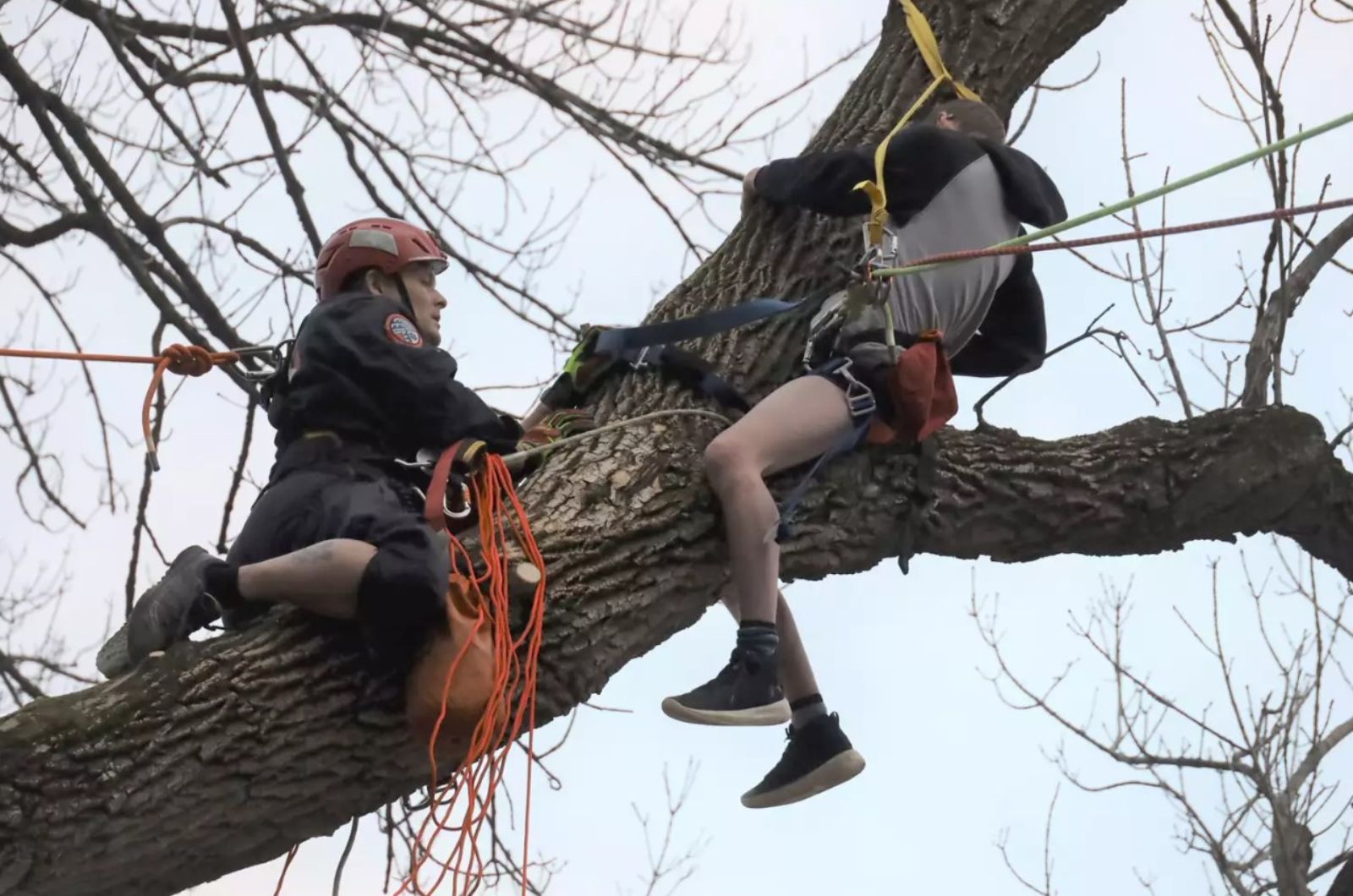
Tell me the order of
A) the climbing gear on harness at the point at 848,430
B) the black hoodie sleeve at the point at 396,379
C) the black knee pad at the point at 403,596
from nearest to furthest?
the black knee pad at the point at 403,596 < the black hoodie sleeve at the point at 396,379 < the climbing gear on harness at the point at 848,430

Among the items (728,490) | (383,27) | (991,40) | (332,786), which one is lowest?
(332,786)

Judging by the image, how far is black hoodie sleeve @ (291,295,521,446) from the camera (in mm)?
2859

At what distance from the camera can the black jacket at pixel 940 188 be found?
3557mm

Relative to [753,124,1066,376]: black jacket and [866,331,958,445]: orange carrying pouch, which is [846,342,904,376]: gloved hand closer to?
[866,331,958,445]: orange carrying pouch

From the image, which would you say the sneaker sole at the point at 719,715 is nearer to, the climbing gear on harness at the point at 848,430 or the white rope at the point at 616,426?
the climbing gear on harness at the point at 848,430

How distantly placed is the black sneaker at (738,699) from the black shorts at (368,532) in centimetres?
67

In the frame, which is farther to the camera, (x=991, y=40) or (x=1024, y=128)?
(x=1024, y=128)

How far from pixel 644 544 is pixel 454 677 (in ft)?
1.87

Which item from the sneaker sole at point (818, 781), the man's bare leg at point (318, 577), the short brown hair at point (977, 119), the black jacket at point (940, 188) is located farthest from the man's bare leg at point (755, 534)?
the short brown hair at point (977, 119)

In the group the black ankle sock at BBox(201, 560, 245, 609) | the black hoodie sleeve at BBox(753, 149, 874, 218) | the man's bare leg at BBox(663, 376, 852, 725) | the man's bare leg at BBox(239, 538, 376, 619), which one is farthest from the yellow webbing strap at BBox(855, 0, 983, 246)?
the black ankle sock at BBox(201, 560, 245, 609)

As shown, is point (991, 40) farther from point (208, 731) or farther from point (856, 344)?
point (208, 731)

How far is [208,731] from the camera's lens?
2455 mm

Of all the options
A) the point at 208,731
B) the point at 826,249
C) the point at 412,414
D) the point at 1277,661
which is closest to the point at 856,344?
the point at 826,249

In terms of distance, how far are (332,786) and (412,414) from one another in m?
0.68
